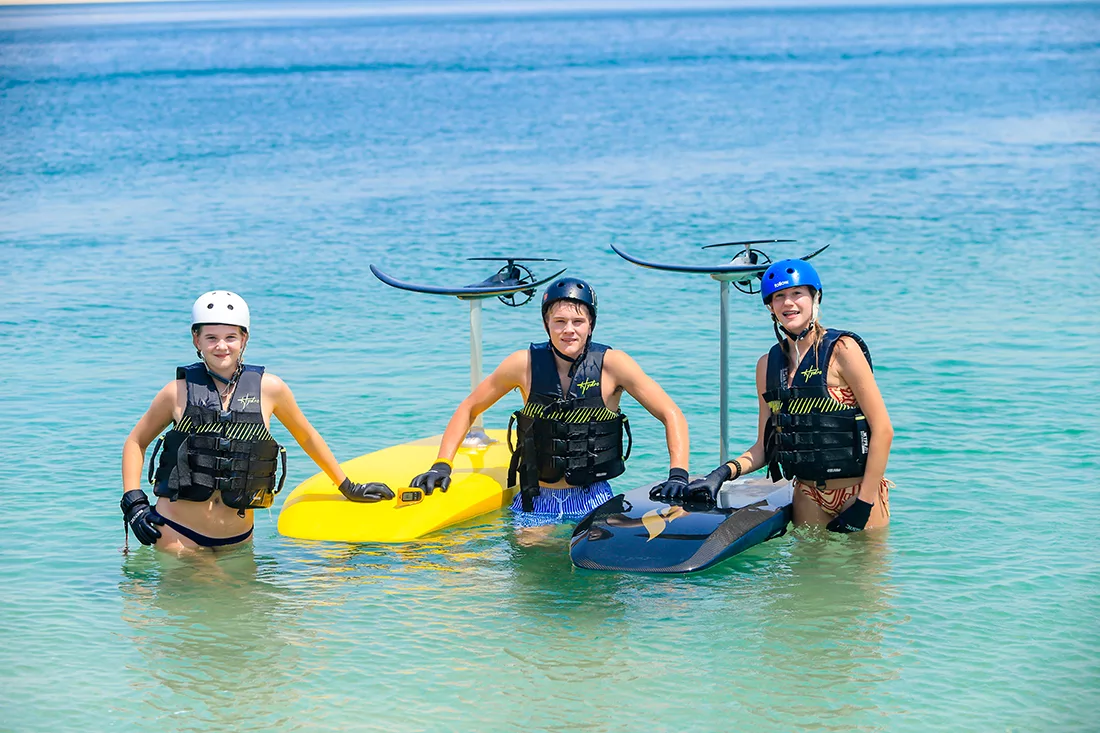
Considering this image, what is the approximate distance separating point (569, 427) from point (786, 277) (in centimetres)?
125

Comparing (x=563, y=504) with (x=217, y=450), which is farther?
(x=563, y=504)

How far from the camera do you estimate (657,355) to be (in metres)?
12.3

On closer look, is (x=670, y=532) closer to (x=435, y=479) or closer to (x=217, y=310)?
(x=435, y=479)

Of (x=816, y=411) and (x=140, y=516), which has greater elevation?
(x=816, y=411)

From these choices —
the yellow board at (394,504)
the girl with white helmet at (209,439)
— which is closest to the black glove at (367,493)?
the yellow board at (394,504)

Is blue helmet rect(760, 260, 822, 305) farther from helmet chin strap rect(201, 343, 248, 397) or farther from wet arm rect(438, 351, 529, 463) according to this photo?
helmet chin strap rect(201, 343, 248, 397)

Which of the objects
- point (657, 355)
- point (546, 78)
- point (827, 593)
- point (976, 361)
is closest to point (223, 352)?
point (827, 593)

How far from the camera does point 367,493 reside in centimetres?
729

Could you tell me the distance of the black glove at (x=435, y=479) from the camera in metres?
7.23

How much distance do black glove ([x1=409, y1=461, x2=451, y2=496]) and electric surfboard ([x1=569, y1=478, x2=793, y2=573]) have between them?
2.35 feet

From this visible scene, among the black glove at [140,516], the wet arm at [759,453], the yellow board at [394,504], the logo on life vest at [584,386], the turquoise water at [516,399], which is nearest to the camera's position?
the turquoise water at [516,399]

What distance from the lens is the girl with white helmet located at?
6.55 metres

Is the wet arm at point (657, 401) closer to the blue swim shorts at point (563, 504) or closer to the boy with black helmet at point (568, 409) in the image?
the boy with black helmet at point (568, 409)

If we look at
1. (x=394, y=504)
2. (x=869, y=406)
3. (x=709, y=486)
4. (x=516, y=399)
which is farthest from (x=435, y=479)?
(x=516, y=399)
